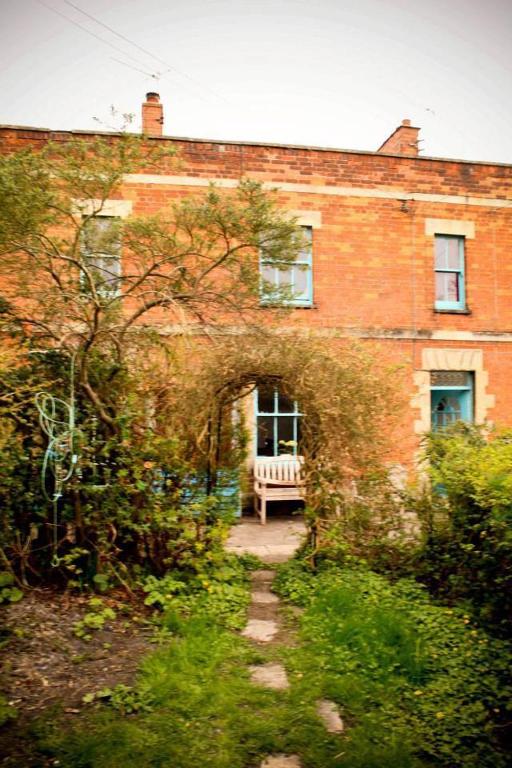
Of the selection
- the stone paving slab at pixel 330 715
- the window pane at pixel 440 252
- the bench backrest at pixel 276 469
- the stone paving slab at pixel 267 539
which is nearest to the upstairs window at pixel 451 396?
the window pane at pixel 440 252

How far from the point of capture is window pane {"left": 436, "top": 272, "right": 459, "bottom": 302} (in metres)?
11.0

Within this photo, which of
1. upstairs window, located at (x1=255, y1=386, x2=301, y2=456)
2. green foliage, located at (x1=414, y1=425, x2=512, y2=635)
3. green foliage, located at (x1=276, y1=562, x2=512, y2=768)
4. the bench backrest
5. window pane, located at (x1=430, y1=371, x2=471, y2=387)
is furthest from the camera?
window pane, located at (x1=430, y1=371, x2=471, y2=387)

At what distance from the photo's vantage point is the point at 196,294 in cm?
525

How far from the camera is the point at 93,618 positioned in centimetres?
416

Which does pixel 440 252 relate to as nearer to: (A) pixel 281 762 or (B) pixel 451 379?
(B) pixel 451 379

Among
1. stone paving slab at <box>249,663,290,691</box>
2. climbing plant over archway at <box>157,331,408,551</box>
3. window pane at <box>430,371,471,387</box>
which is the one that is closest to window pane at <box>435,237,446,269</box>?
window pane at <box>430,371,471,387</box>

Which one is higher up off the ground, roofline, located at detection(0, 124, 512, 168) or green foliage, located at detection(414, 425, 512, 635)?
roofline, located at detection(0, 124, 512, 168)

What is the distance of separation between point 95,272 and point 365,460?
390 cm

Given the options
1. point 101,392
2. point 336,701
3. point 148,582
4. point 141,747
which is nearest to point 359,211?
point 101,392

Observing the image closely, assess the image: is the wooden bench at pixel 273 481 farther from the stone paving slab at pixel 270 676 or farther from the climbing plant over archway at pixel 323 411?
the stone paving slab at pixel 270 676

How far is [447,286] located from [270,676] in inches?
380

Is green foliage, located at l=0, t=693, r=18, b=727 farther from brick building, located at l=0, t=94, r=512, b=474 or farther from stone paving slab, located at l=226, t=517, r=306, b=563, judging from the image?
brick building, located at l=0, t=94, r=512, b=474

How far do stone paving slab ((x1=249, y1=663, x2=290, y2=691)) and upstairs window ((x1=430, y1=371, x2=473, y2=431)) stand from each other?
795cm

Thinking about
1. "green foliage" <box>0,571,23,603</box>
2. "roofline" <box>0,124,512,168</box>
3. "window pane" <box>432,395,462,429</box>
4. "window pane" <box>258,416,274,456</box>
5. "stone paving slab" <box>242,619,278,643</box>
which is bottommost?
"stone paving slab" <box>242,619,278,643</box>
